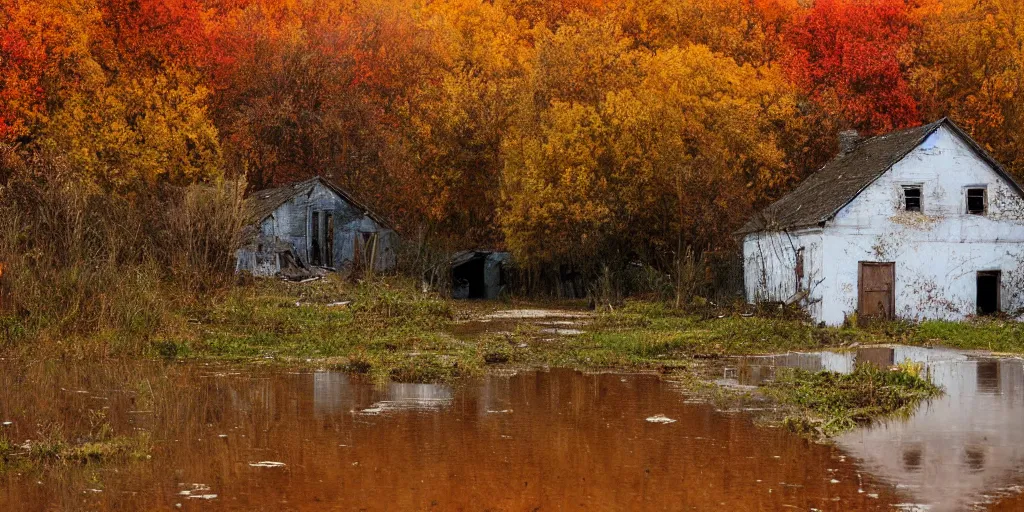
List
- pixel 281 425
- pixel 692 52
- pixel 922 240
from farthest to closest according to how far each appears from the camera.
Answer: pixel 692 52, pixel 922 240, pixel 281 425

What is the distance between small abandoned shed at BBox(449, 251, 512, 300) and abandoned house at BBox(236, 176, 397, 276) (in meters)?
3.81

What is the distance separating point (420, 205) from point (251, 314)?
28.7 meters

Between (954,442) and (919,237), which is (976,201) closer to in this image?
(919,237)

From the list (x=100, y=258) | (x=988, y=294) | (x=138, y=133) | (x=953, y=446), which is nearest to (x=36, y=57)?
(x=138, y=133)

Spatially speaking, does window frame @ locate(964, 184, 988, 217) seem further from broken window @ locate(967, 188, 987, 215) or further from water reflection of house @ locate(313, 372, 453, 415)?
water reflection of house @ locate(313, 372, 453, 415)

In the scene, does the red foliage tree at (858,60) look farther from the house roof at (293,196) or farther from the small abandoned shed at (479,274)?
the house roof at (293,196)

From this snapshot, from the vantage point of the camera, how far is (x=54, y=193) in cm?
2484

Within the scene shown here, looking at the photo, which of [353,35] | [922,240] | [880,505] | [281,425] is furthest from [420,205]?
[880,505]

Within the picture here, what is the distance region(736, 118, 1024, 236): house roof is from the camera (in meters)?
34.6

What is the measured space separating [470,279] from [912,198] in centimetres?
2848

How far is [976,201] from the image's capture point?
116 ft

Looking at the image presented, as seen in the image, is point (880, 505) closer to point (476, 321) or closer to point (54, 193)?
point (54, 193)

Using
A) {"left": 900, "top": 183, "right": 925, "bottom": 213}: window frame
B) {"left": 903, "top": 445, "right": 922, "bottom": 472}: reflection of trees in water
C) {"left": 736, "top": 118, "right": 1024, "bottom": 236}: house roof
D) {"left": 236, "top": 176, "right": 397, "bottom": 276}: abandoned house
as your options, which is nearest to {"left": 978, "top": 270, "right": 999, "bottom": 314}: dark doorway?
{"left": 736, "top": 118, "right": 1024, "bottom": 236}: house roof

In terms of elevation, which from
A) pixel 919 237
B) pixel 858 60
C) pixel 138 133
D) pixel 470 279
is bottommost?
pixel 470 279
